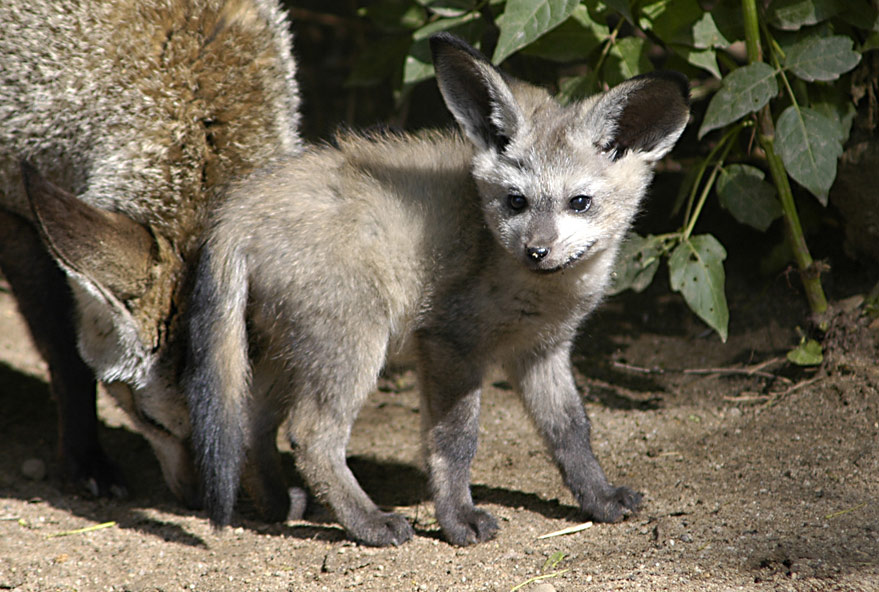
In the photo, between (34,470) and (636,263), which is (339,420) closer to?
(636,263)

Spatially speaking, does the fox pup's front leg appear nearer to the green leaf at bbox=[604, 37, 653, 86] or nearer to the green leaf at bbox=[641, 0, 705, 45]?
the green leaf at bbox=[604, 37, 653, 86]

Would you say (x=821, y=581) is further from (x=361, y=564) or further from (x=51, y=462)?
(x=51, y=462)

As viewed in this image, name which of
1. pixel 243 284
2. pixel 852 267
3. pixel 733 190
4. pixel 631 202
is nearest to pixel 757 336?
pixel 852 267

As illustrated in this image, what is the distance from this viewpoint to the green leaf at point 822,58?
3.73m

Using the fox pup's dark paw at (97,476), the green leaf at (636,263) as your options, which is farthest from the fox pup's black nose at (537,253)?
the fox pup's dark paw at (97,476)

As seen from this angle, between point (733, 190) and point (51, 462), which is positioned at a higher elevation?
point (733, 190)

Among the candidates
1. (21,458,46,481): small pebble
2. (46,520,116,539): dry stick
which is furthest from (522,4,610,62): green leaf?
(21,458,46,481): small pebble

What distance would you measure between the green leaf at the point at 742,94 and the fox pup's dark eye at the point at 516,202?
2.97ft

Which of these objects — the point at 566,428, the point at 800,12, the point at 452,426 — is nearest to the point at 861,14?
the point at 800,12

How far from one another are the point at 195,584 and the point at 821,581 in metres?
2.19

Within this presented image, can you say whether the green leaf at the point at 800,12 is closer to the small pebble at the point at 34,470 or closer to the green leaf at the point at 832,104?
the green leaf at the point at 832,104

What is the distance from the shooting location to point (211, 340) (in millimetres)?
3549

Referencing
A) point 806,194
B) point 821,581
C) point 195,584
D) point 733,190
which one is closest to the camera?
point 821,581

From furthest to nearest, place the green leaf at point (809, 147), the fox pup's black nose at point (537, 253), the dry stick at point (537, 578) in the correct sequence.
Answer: the green leaf at point (809, 147)
the fox pup's black nose at point (537, 253)
the dry stick at point (537, 578)
